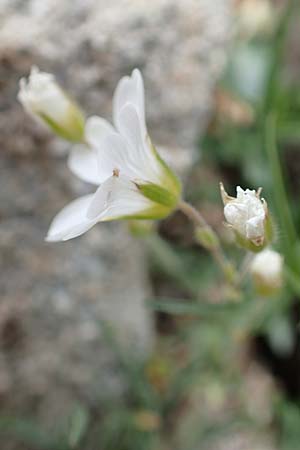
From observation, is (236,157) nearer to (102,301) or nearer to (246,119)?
(246,119)

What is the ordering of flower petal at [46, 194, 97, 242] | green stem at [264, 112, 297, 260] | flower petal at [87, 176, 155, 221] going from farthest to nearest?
green stem at [264, 112, 297, 260] → flower petal at [46, 194, 97, 242] → flower petal at [87, 176, 155, 221]

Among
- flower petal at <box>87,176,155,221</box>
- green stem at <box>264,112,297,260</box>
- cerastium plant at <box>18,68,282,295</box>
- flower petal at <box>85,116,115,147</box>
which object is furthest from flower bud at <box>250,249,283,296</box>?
flower petal at <box>85,116,115,147</box>

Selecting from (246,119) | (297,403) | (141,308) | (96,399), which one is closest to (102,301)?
(141,308)

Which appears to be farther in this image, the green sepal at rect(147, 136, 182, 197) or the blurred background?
the blurred background

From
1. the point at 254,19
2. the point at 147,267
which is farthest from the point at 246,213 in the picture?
the point at 254,19

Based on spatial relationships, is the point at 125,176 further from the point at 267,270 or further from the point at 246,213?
the point at 267,270

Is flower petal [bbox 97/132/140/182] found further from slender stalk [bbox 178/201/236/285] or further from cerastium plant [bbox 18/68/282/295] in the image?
slender stalk [bbox 178/201/236/285]
